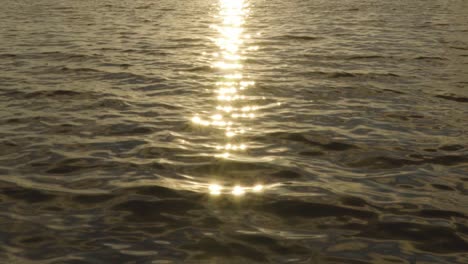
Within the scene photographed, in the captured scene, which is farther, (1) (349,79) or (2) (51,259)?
(1) (349,79)

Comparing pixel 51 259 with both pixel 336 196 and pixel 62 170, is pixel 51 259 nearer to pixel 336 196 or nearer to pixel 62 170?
pixel 62 170

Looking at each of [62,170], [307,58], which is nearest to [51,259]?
[62,170]

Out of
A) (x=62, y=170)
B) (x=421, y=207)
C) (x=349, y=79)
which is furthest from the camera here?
(x=349, y=79)

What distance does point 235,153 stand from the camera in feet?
27.8

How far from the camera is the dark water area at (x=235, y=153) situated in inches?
230

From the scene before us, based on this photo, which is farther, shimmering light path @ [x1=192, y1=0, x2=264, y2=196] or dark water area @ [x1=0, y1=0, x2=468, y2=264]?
shimmering light path @ [x1=192, y1=0, x2=264, y2=196]

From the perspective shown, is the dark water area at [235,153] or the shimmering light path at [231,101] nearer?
the dark water area at [235,153]

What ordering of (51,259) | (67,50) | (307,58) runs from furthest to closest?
1. (67,50)
2. (307,58)
3. (51,259)

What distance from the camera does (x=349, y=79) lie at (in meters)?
13.3

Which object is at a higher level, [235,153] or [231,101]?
[231,101]

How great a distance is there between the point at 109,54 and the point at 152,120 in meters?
7.51

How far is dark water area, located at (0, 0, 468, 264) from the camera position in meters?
5.84

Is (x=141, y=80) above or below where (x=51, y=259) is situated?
above

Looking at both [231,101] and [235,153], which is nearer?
[235,153]
